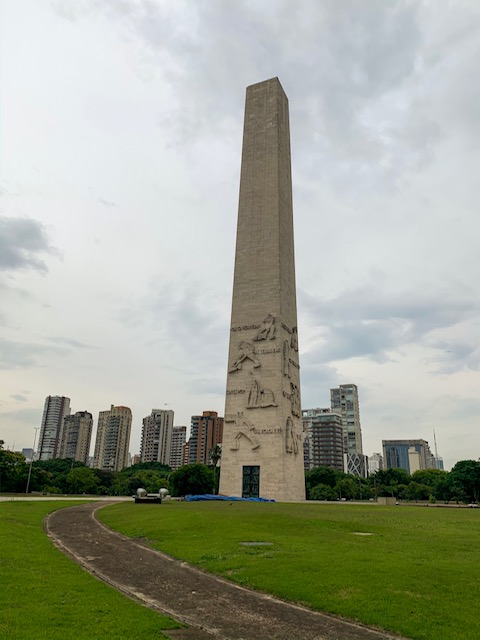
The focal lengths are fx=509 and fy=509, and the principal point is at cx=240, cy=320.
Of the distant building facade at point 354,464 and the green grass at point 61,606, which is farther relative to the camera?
the distant building facade at point 354,464

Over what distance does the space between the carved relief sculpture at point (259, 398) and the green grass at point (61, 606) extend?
31450 millimetres

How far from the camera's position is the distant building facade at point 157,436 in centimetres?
18238

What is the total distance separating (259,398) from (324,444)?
12539 centimetres

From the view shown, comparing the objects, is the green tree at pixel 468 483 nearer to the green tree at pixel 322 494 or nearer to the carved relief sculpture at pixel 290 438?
the green tree at pixel 322 494

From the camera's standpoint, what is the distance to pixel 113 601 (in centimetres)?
1052

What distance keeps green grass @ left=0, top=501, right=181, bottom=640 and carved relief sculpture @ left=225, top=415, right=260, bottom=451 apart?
102ft

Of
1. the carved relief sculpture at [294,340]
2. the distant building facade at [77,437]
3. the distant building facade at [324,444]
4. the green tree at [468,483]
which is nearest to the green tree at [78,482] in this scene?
the carved relief sculpture at [294,340]

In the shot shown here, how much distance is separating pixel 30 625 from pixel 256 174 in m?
50.3

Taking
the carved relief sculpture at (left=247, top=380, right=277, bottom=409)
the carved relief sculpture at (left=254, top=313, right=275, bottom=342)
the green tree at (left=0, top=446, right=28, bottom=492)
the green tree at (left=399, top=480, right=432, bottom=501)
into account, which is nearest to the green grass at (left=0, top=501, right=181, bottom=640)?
the carved relief sculpture at (left=247, top=380, right=277, bottom=409)

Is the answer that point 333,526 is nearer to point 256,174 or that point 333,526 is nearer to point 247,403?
point 247,403

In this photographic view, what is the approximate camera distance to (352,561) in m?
13.7

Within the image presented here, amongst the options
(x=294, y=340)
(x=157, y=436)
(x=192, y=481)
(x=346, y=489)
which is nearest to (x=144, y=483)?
(x=192, y=481)

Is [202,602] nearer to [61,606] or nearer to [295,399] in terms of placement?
[61,606]

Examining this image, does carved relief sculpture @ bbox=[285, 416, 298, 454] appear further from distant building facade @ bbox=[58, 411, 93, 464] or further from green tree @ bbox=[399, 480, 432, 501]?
distant building facade @ bbox=[58, 411, 93, 464]
